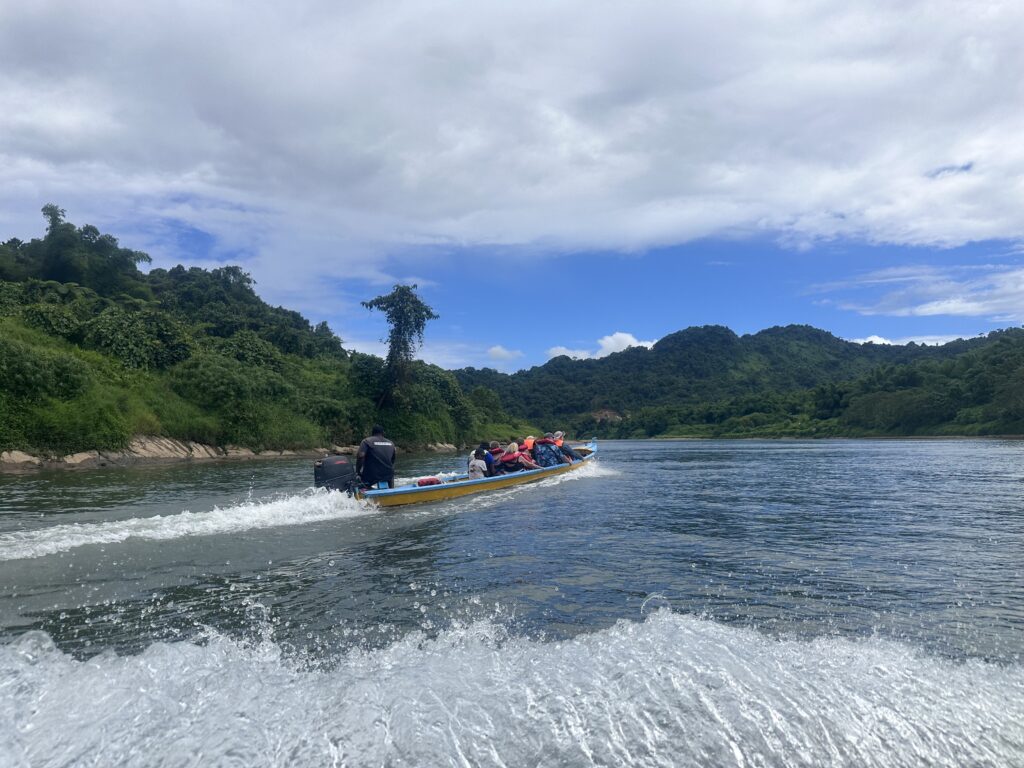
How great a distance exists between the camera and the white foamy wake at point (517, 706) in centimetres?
346

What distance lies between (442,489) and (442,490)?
3 cm

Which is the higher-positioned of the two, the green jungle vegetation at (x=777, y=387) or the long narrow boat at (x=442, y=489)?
the green jungle vegetation at (x=777, y=387)

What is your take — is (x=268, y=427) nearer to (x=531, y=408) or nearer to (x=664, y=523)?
(x=664, y=523)

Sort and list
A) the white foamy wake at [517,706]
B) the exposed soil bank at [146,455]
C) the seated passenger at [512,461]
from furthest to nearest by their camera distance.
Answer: the exposed soil bank at [146,455], the seated passenger at [512,461], the white foamy wake at [517,706]

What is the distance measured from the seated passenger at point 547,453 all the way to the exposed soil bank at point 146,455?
17.7m

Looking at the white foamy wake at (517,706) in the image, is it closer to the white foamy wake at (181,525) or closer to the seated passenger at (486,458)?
the white foamy wake at (181,525)

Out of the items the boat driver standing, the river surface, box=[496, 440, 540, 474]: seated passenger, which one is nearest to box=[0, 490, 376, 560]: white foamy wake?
the river surface

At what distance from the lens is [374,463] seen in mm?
14352

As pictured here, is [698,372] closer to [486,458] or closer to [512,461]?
[512,461]

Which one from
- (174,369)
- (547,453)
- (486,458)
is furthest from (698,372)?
(486,458)

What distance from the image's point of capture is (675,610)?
20.5ft

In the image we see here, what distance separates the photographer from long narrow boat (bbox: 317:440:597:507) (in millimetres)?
13828

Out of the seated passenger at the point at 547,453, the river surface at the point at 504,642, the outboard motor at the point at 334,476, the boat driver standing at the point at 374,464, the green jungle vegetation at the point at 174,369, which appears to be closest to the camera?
the river surface at the point at 504,642

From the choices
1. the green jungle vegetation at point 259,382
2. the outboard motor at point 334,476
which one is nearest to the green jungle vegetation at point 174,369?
the green jungle vegetation at point 259,382
